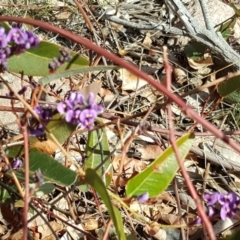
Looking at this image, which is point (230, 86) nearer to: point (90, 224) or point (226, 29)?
point (90, 224)

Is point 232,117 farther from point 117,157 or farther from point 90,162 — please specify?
point 90,162

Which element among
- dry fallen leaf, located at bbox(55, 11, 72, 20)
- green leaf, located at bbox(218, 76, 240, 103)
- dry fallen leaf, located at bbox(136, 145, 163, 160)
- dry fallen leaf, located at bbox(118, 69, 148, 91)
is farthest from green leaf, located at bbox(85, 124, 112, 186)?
dry fallen leaf, located at bbox(55, 11, 72, 20)

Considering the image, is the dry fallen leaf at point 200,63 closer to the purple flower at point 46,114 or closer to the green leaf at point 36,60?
the green leaf at point 36,60

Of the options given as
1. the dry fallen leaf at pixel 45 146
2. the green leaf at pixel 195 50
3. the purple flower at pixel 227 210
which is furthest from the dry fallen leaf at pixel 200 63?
the purple flower at pixel 227 210

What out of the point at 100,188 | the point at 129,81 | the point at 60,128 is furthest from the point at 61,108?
the point at 129,81

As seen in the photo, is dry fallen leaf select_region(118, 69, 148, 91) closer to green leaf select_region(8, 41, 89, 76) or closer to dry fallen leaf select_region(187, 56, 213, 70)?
dry fallen leaf select_region(187, 56, 213, 70)

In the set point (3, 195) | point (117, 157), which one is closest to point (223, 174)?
point (117, 157)
